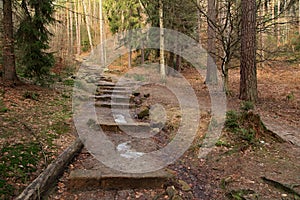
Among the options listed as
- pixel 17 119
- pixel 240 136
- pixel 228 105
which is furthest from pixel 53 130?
pixel 228 105

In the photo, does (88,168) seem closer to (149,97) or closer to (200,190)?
(200,190)

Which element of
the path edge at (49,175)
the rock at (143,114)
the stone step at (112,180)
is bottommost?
the stone step at (112,180)

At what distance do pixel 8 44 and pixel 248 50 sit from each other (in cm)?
774

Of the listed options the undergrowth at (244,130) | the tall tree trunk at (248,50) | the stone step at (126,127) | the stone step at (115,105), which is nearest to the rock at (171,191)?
the undergrowth at (244,130)

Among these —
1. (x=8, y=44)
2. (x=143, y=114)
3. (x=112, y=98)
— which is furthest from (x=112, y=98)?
(x=8, y=44)

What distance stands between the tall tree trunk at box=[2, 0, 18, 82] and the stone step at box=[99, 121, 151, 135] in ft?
13.5

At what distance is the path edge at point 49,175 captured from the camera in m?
3.23

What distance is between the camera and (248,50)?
859 cm

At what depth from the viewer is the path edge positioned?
10.6 feet

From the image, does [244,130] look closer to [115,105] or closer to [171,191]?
[171,191]

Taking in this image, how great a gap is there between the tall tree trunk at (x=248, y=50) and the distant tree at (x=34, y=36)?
6.98 meters

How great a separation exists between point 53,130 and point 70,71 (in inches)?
450

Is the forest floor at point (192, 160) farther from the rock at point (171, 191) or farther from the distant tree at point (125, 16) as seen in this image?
the distant tree at point (125, 16)

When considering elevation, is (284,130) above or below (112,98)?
below
